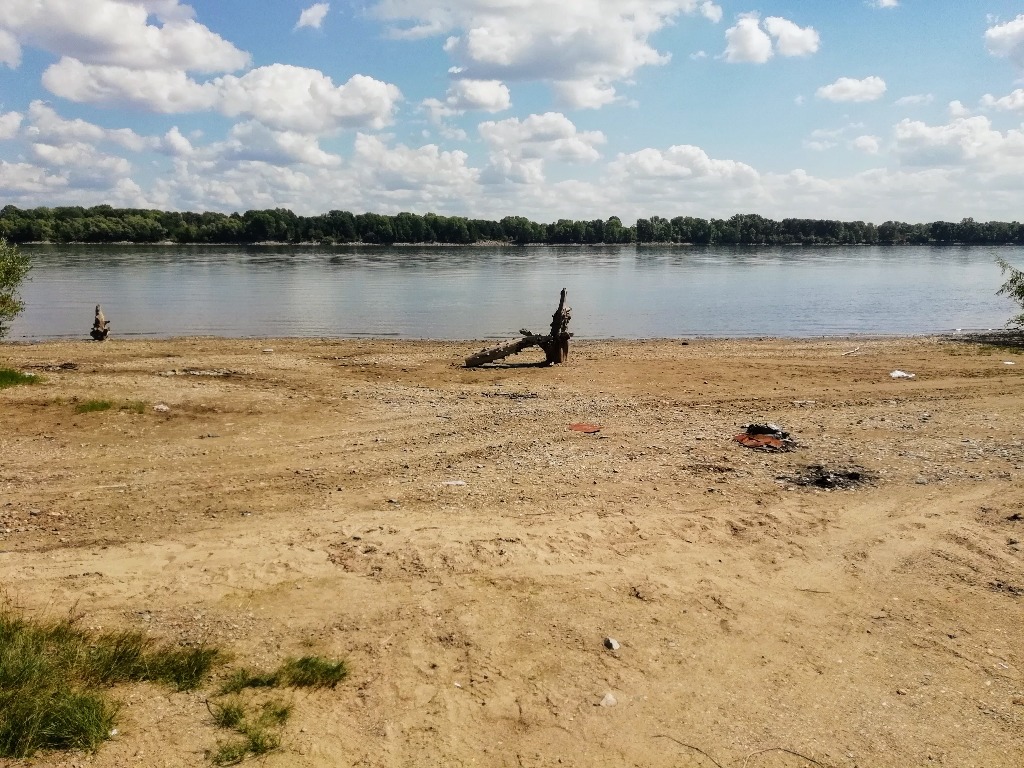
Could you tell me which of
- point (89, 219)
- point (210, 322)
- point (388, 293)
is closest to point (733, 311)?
point (388, 293)

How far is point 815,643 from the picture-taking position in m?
6.35

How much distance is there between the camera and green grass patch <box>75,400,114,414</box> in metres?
13.3

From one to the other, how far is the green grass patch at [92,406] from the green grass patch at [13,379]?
2.94m

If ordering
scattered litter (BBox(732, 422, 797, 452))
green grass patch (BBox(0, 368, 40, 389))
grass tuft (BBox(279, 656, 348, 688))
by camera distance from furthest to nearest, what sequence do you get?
1. green grass patch (BBox(0, 368, 40, 389))
2. scattered litter (BBox(732, 422, 797, 452))
3. grass tuft (BBox(279, 656, 348, 688))

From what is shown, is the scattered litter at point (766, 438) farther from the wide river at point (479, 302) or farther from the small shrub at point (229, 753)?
the wide river at point (479, 302)

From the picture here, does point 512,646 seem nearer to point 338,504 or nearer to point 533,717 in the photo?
point 533,717

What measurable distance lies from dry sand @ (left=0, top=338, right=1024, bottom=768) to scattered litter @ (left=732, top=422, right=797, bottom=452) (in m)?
0.31


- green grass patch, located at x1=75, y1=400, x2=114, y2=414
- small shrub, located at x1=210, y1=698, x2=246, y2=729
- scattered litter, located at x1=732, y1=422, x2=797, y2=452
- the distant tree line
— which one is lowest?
small shrub, located at x1=210, y1=698, x2=246, y2=729

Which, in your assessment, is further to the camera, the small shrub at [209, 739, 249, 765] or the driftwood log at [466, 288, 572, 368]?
the driftwood log at [466, 288, 572, 368]

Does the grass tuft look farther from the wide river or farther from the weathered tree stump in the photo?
the wide river

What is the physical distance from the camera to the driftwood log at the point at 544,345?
21498mm

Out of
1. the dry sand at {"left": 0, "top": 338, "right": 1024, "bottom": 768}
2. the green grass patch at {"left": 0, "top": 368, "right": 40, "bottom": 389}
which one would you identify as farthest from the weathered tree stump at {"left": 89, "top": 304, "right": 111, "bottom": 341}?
the dry sand at {"left": 0, "top": 338, "right": 1024, "bottom": 768}

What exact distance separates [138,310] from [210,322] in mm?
7601

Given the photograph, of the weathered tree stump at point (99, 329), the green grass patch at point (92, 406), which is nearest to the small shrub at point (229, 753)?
the green grass patch at point (92, 406)
